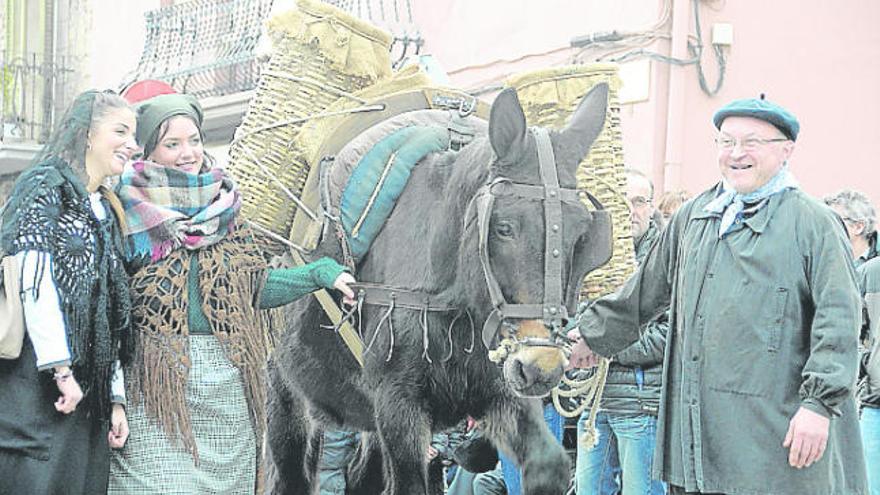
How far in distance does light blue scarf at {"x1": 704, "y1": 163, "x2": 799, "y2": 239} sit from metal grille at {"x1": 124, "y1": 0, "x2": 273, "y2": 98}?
10.5 meters

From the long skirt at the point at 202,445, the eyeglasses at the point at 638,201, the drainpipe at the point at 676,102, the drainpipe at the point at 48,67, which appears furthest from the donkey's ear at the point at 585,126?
the drainpipe at the point at 48,67

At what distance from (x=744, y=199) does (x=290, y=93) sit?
2.51m

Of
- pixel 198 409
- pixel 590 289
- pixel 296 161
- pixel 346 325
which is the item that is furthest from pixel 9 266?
pixel 590 289

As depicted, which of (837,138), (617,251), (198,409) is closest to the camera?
(198,409)

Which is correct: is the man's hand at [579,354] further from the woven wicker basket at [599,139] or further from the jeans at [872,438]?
the jeans at [872,438]

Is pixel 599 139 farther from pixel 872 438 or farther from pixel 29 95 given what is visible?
pixel 29 95

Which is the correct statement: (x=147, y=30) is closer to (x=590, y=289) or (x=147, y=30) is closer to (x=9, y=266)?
(x=590, y=289)

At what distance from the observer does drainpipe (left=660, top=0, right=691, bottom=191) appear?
10.4 m

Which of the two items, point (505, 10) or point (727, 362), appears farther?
point (505, 10)

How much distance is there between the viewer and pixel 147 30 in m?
17.2

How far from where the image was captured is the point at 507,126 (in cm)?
511

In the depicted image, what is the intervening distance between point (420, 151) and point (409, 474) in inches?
51.5

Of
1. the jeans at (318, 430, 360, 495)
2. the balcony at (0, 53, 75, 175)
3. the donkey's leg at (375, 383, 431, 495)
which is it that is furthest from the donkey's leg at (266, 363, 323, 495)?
the balcony at (0, 53, 75, 175)

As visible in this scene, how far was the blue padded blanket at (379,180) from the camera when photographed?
5.82 meters
